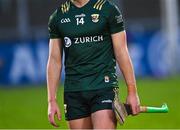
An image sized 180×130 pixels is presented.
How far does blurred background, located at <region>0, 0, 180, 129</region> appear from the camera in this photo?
62.2ft

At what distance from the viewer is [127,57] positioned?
375 inches

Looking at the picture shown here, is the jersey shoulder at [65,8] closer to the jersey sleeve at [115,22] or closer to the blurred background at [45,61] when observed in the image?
the jersey sleeve at [115,22]

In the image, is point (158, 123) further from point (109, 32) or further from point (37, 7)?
point (37, 7)

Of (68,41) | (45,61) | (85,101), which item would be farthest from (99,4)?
(45,61)

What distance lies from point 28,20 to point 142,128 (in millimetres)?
22216

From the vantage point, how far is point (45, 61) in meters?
29.1

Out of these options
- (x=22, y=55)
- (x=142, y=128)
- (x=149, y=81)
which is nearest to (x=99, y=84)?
(x=142, y=128)

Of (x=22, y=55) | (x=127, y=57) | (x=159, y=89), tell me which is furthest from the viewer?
(x=22, y=55)

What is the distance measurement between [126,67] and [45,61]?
1965 cm

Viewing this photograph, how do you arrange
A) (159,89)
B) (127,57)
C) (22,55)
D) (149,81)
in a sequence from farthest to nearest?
(22,55) → (149,81) → (159,89) → (127,57)

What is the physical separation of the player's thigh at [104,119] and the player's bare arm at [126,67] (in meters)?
0.24

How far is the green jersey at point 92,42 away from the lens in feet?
31.4

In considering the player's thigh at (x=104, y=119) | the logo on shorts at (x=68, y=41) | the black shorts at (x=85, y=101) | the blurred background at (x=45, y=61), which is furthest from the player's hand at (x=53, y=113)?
the blurred background at (x=45, y=61)

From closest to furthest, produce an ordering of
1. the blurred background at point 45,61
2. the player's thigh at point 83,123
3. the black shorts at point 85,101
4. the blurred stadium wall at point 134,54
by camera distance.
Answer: the black shorts at point 85,101, the player's thigh at point 83,123, the blurred background at point 45,61, the blurred stadium wall at point 134,54
